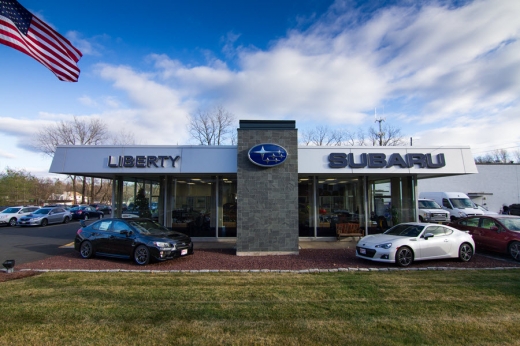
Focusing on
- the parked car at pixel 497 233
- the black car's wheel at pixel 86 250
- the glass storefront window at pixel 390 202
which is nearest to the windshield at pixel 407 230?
the parked car at pixel 497 233

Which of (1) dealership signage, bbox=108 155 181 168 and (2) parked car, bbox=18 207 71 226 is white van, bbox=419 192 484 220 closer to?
(1) dealership signage, bbox=108 155 181 168

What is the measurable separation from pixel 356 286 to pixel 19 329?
617cm

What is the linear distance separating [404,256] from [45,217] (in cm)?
2605

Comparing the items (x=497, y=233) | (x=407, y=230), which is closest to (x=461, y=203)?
(x=497, y=233)

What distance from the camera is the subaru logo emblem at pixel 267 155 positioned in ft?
37.4

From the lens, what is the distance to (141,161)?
41.4 feet

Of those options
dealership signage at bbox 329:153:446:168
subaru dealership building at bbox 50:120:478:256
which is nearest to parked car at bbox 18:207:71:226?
subaru dealership building at bbox 50:120:478:256

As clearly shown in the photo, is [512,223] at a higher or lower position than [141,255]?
higher

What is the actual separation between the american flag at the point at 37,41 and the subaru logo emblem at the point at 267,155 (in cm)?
596

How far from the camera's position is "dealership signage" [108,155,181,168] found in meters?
12.6

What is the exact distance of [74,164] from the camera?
498 inches

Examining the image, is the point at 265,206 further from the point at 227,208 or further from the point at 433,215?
the point at 433,215

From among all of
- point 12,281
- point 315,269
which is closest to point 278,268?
point 315,269

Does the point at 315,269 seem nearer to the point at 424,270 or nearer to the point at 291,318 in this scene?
the point at 424,270
